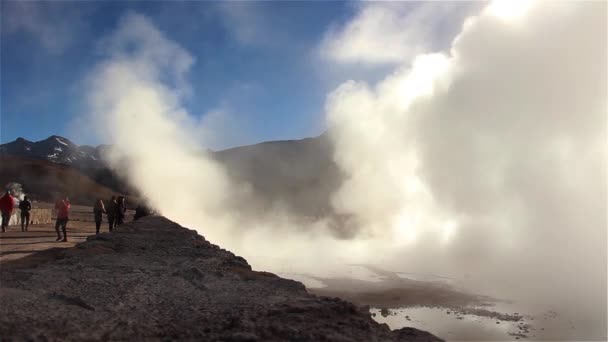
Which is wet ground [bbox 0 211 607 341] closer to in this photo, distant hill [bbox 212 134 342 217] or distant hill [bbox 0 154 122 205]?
distant hill [bbox 212 134 342 217]

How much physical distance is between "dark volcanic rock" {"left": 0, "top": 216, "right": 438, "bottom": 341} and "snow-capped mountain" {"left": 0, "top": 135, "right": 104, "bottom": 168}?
9905cm

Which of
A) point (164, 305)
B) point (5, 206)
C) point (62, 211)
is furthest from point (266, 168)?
point (164, 305)

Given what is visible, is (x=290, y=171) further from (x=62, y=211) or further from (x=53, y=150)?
(x=62, y=211)

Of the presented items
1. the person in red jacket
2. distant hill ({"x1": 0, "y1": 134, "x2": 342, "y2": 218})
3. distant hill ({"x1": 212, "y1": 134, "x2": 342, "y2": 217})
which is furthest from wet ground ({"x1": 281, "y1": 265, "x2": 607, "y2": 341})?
distant hill ({"x1": 0, "y1": 134, "x2": 342, "y2": 218})

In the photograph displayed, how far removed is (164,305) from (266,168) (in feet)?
260

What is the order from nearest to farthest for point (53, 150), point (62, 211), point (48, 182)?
point (62, 211) < point (48, 182) < point (53, 150)

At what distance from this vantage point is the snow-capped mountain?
106 metres

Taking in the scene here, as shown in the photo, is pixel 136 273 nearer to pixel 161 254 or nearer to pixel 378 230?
pixel 161 254

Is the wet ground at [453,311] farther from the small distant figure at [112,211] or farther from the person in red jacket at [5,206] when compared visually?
the person in red jacket at [5,206]

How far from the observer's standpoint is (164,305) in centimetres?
637

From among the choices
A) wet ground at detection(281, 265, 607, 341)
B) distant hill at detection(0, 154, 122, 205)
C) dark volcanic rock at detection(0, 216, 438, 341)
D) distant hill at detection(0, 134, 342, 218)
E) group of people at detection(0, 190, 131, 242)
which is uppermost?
distant hill at detection(0, 134, 342, 218)

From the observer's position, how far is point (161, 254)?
1070 cm

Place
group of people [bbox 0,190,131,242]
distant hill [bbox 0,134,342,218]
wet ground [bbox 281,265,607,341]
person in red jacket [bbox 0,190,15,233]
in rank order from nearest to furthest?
wet ground [bbox 281,265,607,341]
group of people [bbox 0,190,131,242]
person in red jacket [bbox 0,190,15,233]
distant hill [bbox 0,134,342,218]

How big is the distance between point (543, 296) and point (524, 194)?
12507 mm
